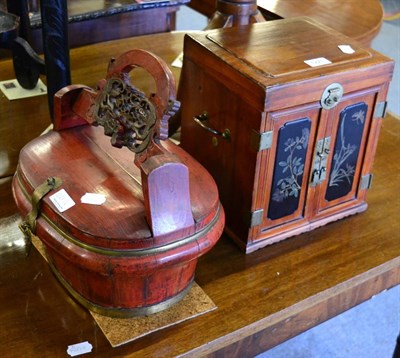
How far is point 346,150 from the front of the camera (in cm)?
107

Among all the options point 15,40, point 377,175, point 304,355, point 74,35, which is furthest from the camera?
point 74,35

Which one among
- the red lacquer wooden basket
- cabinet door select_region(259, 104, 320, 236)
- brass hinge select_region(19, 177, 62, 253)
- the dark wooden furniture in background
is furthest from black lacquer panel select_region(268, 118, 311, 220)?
the dark wooden furniture in background

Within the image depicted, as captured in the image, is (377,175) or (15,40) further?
(15,40)

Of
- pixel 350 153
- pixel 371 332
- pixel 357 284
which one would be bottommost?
pixel 371 332

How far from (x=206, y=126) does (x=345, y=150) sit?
0.75 ft

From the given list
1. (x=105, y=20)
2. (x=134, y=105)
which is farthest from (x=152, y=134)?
(x=105, y=20)

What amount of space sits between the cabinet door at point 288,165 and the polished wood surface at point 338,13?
87 centimetres

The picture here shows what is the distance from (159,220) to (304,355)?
98 centimetres

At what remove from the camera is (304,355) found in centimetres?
166

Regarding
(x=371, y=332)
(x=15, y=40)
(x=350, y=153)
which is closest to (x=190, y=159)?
(x=350, y=153)

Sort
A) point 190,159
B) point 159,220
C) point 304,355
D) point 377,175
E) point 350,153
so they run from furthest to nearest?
point 304,355 < point 377,175 < point 350,153 < point 190,159 < point 159,220

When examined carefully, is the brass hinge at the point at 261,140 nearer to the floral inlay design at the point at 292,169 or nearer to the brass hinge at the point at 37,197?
the floral inlay design at the point at 292,169

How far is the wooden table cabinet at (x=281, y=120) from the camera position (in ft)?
3.14

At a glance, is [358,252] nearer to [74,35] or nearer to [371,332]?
[371,332]
